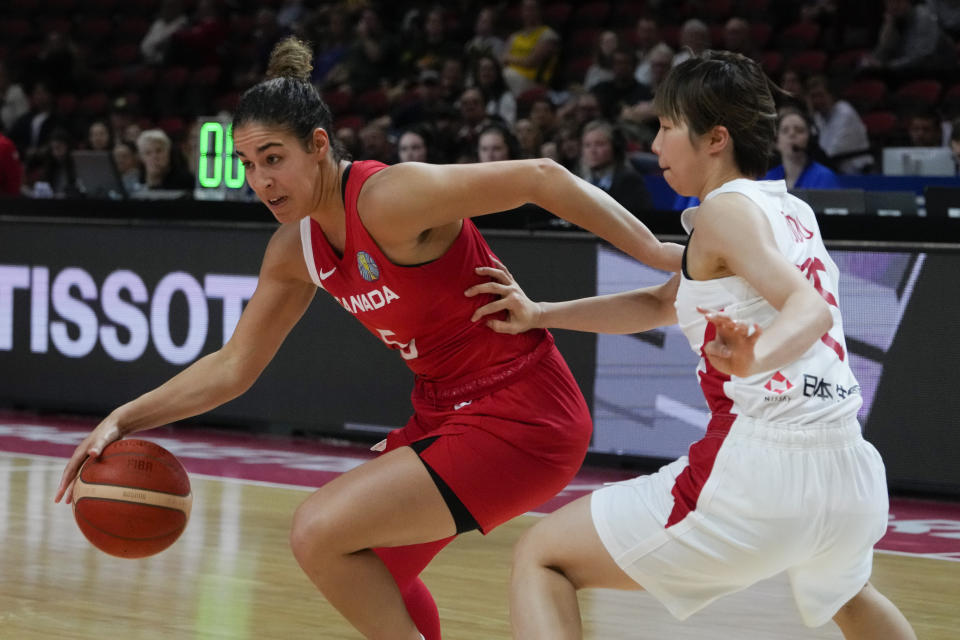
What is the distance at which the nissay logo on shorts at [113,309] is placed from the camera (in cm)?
816

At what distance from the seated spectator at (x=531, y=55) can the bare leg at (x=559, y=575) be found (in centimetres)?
951

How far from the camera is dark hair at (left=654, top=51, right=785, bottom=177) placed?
2680mm

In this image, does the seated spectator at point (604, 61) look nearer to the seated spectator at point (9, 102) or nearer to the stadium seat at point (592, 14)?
the stadium seat at point (592, 14)

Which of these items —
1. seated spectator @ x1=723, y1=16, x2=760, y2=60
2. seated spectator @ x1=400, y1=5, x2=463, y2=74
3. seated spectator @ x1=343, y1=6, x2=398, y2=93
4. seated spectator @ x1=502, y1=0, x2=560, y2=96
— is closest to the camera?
seated spectator @ x1=723, y1=16, x2=760, y2=60

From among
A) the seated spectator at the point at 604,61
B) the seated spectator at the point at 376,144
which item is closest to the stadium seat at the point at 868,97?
the seated spectator at the point at 604,61

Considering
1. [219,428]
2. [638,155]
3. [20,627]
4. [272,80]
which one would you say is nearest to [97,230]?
[219,428]

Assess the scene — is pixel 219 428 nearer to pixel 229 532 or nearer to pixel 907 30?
pixel 229 532

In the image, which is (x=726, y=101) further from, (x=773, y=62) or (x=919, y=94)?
(x=773, y=62)

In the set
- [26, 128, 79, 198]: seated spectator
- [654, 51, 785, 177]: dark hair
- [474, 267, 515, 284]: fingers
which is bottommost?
[26, 128, 79, 198]: seated spectator

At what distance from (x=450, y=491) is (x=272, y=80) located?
99 cm

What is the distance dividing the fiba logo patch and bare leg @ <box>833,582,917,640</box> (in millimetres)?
1193

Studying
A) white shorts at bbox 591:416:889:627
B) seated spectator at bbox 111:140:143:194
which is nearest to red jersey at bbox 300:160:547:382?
white shorts at bbox 591:416:889:627

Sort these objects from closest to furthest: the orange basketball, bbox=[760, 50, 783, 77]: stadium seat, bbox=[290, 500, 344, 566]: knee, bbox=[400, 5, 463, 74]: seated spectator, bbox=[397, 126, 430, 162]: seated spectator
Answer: bbox=[290, 500, 344, 566]: knee
the orange basketball
bbox=[397, 126, 430, 162]: seated spectator
bbox=[760, 50, 783, 77]: stadium seat
bbox=[400, 5, 463, 74]: seated spectator

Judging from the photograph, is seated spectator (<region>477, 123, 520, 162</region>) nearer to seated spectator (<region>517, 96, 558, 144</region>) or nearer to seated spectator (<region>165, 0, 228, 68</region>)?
seated spectator (<region>517, 96, 558, 144</region>)
